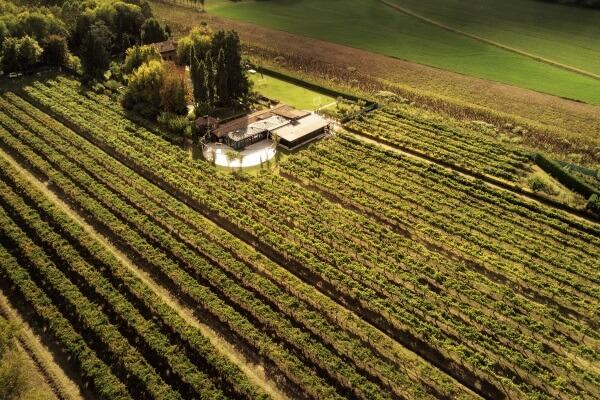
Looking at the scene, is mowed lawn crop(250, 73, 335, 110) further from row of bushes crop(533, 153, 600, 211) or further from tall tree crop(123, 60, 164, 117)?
row of bushes crop(533, 153, 600, 211)

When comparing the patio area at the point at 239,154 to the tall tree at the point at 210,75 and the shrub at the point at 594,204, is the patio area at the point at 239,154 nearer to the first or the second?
the tall tree at the point at 210,75

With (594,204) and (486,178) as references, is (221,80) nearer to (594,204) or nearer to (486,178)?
(486,178)

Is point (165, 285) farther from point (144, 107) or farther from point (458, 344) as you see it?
point (144, 107)

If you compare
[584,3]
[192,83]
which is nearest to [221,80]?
[192,83]

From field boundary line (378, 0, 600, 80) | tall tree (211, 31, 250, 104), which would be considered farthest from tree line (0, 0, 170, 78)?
field boundary line (378, 0, 600, 80)

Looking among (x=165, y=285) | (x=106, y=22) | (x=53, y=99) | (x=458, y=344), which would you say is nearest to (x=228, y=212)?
(x=165, y=285)

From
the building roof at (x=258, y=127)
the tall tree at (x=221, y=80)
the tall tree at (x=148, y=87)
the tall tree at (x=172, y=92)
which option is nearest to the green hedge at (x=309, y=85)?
the building roof at (x=258, y=127)
